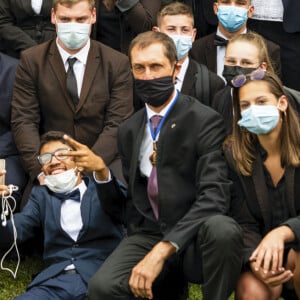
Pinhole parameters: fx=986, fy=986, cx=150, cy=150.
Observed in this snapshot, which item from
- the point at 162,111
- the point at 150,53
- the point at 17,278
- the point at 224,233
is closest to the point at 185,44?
the point at 150,53

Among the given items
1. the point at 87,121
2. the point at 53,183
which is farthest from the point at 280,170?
the point at 87,121

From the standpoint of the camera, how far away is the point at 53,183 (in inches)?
281

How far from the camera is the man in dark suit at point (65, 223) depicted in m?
7.04

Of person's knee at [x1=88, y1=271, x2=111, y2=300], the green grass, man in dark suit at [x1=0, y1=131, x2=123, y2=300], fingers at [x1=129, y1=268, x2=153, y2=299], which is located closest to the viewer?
fingers at [x1=129, y1=268, x2=153, y2=299]

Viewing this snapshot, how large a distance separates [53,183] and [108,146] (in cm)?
94

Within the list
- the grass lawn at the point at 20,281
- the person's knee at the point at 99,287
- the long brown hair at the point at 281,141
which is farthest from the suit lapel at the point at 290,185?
the person's knee at the point at 99,287

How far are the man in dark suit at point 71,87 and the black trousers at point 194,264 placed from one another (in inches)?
63.3

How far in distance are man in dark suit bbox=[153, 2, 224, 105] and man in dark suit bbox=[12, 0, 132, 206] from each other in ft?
1.50

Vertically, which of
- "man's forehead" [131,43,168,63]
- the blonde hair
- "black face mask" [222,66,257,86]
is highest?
"man's forehead" [131,43,168,63]

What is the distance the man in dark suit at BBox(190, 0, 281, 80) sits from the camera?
844 cm

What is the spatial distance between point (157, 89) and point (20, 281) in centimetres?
215

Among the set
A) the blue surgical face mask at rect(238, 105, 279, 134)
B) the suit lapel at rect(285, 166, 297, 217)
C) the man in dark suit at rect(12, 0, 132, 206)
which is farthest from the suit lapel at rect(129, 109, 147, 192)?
the man in dark suit at rect(12, 0, 132, 206)

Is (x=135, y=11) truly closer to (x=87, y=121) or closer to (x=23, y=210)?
(x=87, y=121)

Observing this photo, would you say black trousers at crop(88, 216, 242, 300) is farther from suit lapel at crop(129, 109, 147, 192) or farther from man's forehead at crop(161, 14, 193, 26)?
man's forehead at crop(161, 14, 193, 26)
